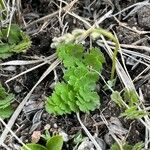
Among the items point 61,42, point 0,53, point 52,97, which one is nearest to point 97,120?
point 52,97

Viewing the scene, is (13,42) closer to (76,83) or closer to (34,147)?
(76,83)

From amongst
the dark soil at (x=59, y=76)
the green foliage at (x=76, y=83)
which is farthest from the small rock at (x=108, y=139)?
the green foliage at (x=76, y=83)

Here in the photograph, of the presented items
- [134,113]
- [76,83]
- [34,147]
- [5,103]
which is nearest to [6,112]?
[5,103]

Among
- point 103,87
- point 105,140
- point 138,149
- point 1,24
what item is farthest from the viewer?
point 1,24

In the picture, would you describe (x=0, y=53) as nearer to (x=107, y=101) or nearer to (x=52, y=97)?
(x=52, y=97)

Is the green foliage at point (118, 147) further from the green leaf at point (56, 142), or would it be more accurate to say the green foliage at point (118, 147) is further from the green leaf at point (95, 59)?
the green leaf at point (95, 59)
